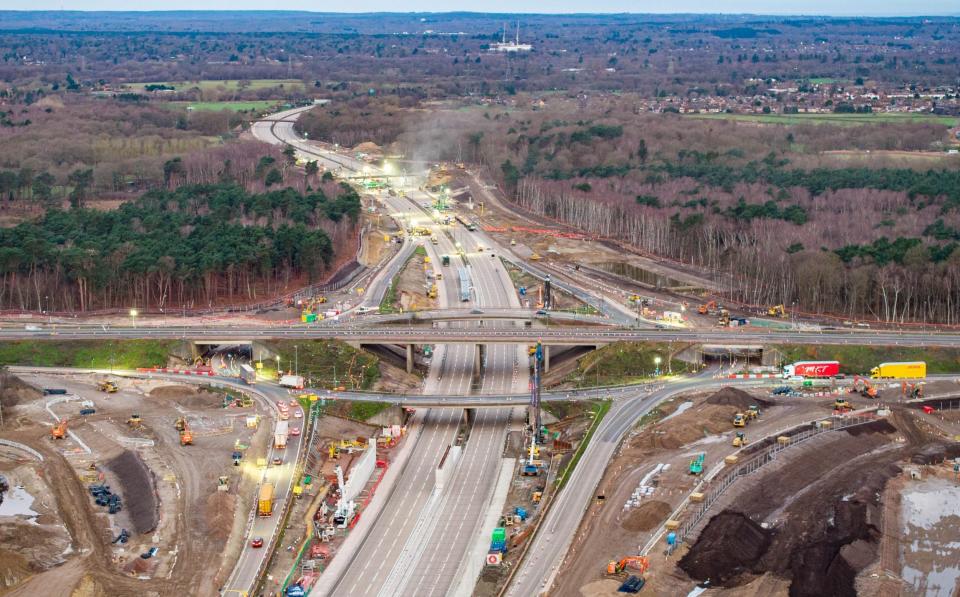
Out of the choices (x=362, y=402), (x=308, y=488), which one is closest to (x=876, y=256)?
(x=362, y=402)

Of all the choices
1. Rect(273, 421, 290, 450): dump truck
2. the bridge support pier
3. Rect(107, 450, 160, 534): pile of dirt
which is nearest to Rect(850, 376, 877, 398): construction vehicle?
the bridge support pier

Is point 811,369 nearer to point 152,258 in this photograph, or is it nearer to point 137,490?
point 137,490

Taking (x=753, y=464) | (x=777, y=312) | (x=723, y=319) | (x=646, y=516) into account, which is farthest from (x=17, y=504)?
(x=777, y=312)

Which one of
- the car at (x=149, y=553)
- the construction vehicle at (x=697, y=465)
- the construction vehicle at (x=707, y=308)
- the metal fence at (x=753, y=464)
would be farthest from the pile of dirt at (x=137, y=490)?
the construction vehicle at (x=707, y=308)

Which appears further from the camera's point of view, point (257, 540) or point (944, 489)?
point (944, 489)

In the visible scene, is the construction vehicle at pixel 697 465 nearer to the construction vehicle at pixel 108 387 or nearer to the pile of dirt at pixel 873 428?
the pile of dirt at pixel 873 428

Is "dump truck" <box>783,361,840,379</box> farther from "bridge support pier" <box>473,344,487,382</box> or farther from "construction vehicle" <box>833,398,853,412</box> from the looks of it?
"bridge support pier" <box>473,344,487,382</box>

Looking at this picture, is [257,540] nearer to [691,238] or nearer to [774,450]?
[774,450]
